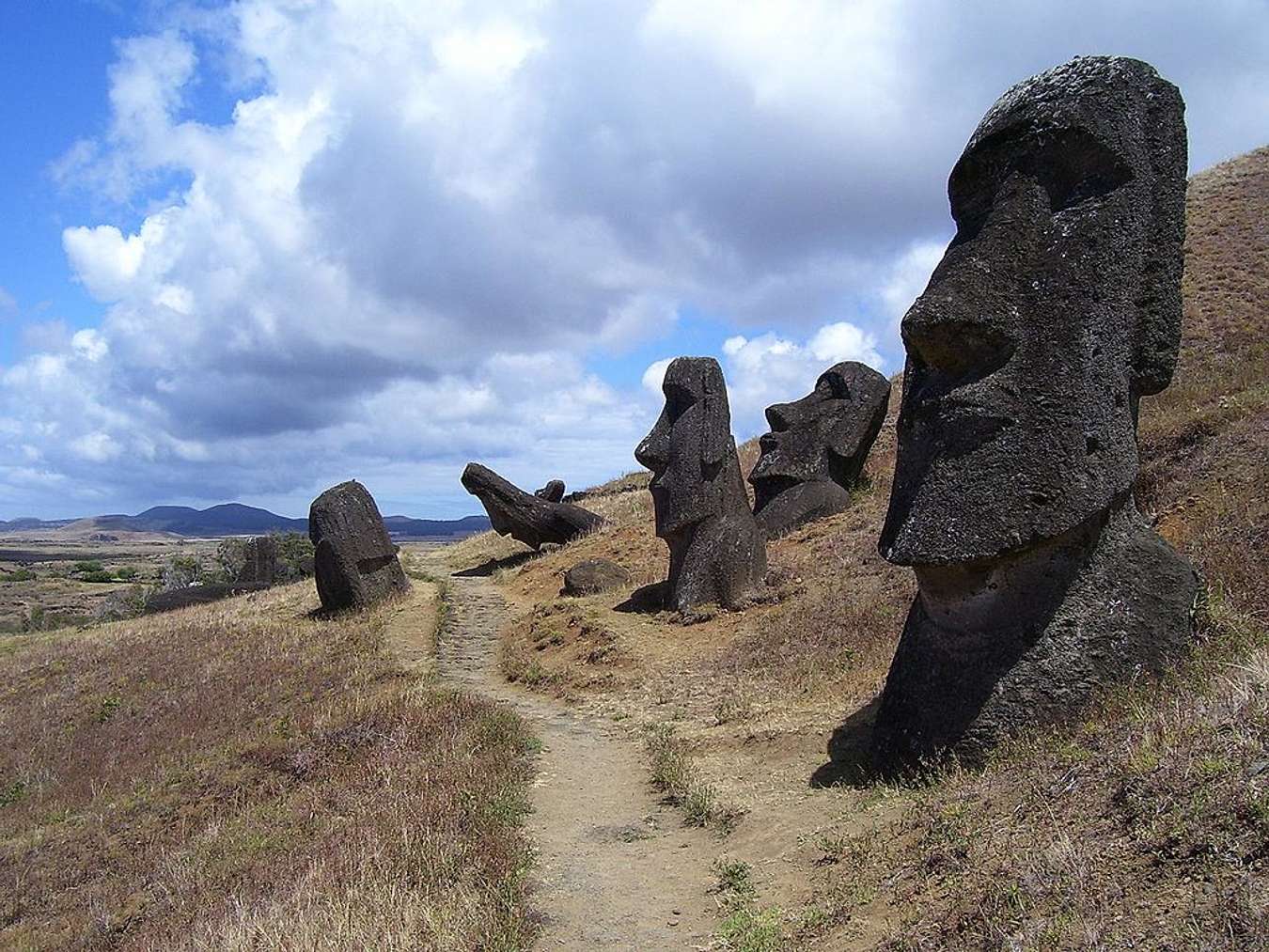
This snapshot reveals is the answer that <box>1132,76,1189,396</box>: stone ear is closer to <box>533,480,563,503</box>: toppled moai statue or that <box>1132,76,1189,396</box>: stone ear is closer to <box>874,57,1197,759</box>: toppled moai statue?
<box>874,57,1197,759</box>: toppled moai statue

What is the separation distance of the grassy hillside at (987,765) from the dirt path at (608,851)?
35cm

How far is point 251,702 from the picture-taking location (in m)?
15.2

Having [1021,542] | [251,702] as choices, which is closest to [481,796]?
[1021,542]

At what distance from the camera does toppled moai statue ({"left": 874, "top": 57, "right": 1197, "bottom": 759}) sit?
629cm

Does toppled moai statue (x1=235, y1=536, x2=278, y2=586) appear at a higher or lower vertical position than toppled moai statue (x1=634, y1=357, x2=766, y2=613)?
lower

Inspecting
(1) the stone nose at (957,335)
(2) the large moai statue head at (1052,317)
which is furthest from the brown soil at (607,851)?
(1) the stone nose at (957,335)

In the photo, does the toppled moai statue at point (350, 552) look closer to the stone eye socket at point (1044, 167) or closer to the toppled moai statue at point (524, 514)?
the toppled moai statue at point (524, 514)

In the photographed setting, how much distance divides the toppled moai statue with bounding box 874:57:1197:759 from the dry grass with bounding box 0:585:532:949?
3.26 m

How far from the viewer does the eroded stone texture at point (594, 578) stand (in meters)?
19.2

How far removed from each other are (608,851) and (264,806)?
4.86m

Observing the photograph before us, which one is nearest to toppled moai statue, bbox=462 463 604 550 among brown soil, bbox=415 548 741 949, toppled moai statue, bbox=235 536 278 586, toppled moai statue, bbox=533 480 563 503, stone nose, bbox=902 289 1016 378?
toppled moai statue, bbox=533 480 563 503

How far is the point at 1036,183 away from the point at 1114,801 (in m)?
4.09

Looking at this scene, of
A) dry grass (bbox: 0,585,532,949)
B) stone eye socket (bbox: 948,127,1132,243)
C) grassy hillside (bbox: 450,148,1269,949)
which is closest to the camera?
grassy hillside (bbox: 450,148,1269,949)

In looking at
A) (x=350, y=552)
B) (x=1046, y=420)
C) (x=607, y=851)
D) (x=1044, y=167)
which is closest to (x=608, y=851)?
(x=607, y=851)
